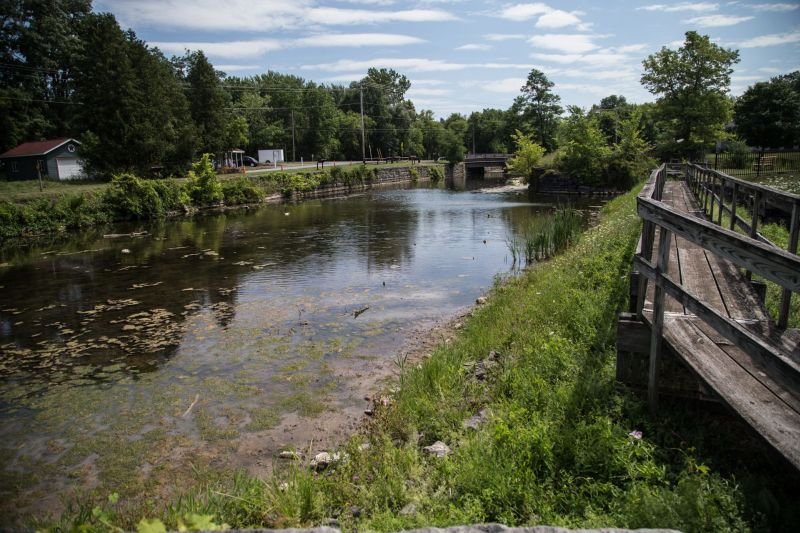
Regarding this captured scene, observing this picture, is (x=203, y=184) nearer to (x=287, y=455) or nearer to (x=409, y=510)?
(x=287, y=455)

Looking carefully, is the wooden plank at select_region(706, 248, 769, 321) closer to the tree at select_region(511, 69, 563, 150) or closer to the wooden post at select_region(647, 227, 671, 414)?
the wooden post at select_region(647, 227, 671, 414)

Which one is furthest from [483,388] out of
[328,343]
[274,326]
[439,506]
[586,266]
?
[274,326]

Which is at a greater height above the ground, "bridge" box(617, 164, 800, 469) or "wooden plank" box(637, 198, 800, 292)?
"wooden plank" box(637, 198, 800, 292)

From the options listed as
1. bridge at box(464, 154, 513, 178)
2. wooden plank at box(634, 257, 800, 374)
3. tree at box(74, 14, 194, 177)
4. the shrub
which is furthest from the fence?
bridge at box(464, 154, 513, 178)

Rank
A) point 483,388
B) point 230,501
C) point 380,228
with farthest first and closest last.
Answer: point 380,228, point 483,388, point 230,501

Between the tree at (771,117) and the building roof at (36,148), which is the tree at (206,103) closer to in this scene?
the building roof at (36,148)

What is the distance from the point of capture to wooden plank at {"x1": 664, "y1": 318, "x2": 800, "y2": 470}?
321 centimetres

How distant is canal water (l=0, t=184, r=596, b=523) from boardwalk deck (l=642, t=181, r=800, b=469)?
426cm

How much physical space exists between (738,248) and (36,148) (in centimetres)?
5075

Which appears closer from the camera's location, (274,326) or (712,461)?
(712,461)

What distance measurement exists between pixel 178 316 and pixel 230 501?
8.65 m

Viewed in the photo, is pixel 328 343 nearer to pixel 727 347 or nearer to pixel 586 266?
pixel 586 266

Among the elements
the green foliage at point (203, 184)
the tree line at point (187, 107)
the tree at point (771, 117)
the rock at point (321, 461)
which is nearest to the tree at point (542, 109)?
the tree line at point (187, 107)

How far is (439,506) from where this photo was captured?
4.04 meters
